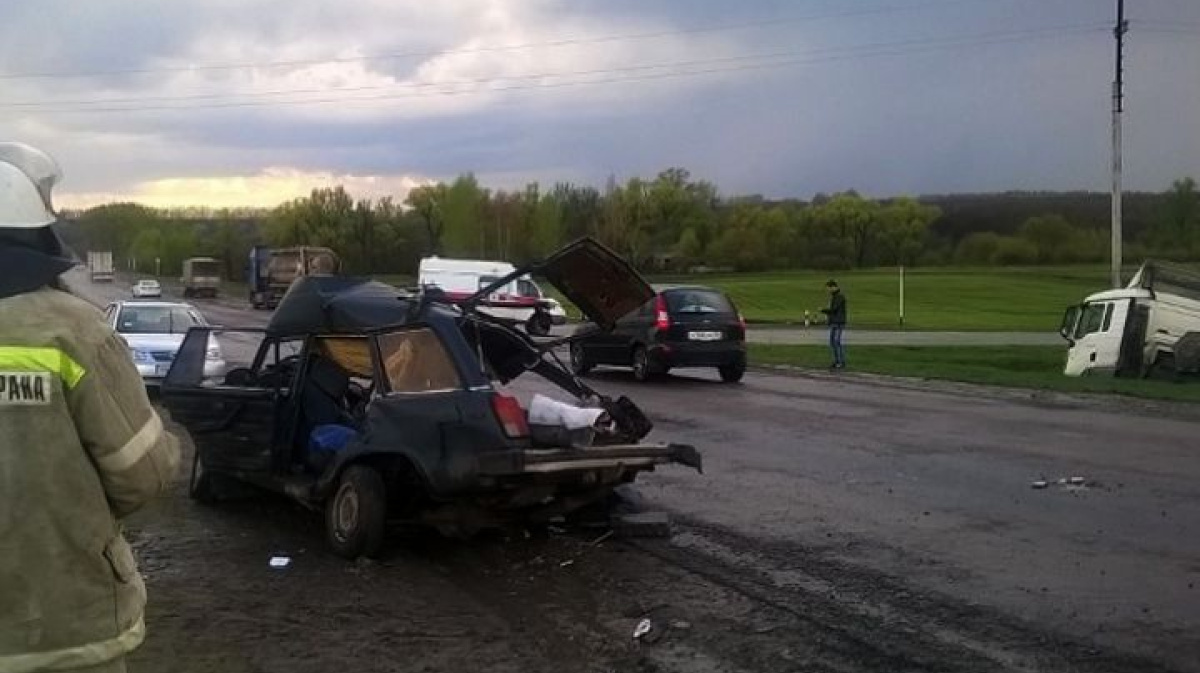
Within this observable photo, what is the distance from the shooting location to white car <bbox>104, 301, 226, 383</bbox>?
18.8 metres

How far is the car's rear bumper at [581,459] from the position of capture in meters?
7.49

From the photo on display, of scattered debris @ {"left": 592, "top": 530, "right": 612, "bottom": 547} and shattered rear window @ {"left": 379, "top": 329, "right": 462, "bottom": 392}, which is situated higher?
shattered rear window @ {"left": 379, "top": 329, "right": 462, "bottom": 392}

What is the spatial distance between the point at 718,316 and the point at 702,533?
524 inches

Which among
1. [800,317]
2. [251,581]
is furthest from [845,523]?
[800,317]

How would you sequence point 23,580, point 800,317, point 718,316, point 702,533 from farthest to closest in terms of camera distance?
point 800,317 → point 718,316 → point 702,533 → point 23,580

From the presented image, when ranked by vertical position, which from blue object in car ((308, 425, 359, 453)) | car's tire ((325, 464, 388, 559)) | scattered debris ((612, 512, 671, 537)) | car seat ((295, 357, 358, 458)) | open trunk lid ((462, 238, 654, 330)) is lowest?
scattered debris ((612, 512, 671, 537))

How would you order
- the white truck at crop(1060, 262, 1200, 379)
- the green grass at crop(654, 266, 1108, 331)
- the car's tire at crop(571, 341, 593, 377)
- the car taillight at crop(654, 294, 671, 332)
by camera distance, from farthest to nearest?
the green grass at crop(654, 266, 1108, 331) → the car's tire at crop(571, 341, 593, 377) → the white truck at crop(1060, 262, 1200, 379) → the car taillight at crop(654, 294, 671, 332)

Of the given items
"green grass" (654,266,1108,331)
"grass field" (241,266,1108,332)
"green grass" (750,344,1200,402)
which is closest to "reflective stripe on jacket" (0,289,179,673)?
"green grass" (750,344,1200,402)

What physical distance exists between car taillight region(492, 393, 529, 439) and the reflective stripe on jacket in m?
4.82

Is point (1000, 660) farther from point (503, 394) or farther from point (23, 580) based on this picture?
point (23, 580)

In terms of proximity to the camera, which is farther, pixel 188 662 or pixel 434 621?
pixel 434 621

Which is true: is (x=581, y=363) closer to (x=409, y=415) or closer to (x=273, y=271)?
(x=409, y=415)

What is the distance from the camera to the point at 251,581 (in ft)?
25.4

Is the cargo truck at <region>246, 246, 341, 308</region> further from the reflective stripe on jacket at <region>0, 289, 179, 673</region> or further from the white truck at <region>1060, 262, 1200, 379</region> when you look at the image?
the reflective stripe on jacket at <region>0, 289, 179, 673</region>
